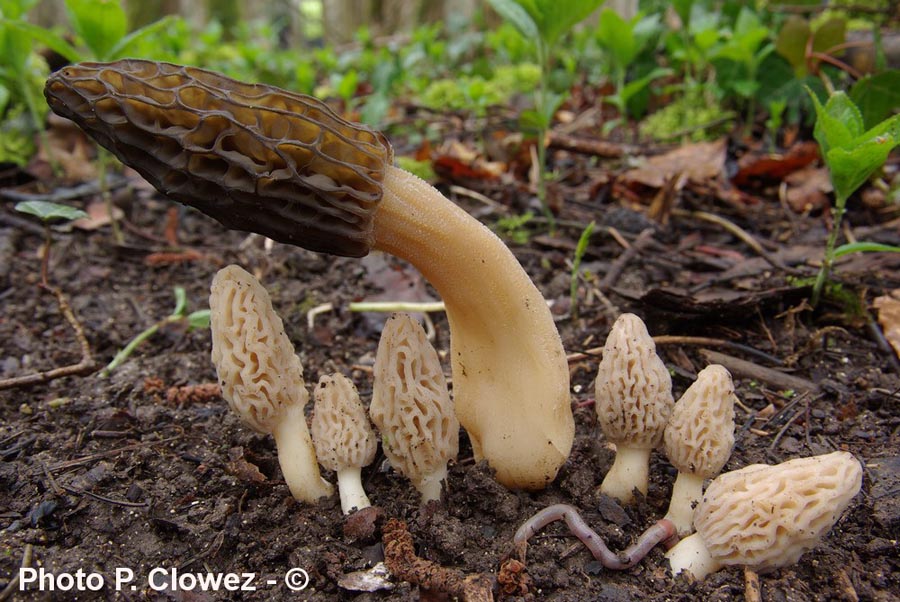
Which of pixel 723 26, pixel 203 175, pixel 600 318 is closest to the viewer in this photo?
pixel 203 175

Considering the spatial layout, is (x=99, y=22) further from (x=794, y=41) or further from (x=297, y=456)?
(x=794, y=41)

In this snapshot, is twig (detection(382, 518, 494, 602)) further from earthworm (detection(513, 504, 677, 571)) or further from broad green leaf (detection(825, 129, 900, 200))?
broad green leaf (detection(825, 129, 900, 200))

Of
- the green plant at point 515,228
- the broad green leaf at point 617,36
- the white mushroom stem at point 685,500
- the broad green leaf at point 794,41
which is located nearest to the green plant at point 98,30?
the green plant at point 515,228

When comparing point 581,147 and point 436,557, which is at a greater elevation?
point 581,147

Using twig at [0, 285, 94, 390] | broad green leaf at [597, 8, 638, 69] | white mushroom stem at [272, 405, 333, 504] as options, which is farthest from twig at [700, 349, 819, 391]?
broad green leaf at [597, 8, 638, 69]

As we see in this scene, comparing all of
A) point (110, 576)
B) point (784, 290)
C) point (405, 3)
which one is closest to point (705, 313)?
point (784, 290)

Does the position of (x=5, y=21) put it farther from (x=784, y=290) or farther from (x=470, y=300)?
(x=784, y=290)
